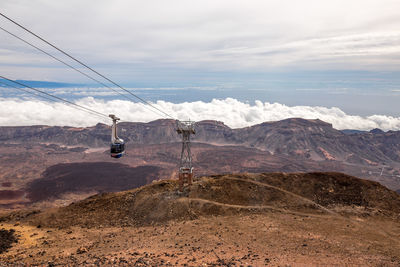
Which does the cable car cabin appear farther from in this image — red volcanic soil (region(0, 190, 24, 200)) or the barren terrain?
red volcanic soil (region(0, 190, 24, 200))

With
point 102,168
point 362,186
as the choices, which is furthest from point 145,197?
point 102,168

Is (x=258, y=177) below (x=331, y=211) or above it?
above

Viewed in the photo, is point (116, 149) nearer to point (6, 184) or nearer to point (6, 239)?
point (6, 239)

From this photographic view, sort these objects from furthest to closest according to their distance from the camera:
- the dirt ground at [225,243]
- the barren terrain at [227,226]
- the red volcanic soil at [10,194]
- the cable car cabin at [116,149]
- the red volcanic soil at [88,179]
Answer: the red volcanic soil at [88,179] → the red volcanic soil at [10,194] → the cable car cabin at [116,149] → the barren terrain at [227,226] → the dirt ground at [225,243]

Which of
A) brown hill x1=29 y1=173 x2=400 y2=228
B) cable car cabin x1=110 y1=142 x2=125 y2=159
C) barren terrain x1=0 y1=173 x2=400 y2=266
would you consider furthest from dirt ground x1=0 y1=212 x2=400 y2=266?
cable car cabin x1=110 y1=142 x2=125 y2=159

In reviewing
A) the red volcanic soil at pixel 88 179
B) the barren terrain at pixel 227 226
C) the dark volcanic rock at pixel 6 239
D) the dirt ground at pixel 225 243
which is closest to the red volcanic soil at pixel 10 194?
the red volcanic soil at pixel 88 179

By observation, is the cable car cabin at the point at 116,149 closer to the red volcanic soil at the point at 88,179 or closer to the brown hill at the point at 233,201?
the brown hill at the point at 233,201

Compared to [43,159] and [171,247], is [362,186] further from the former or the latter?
[43,159]
